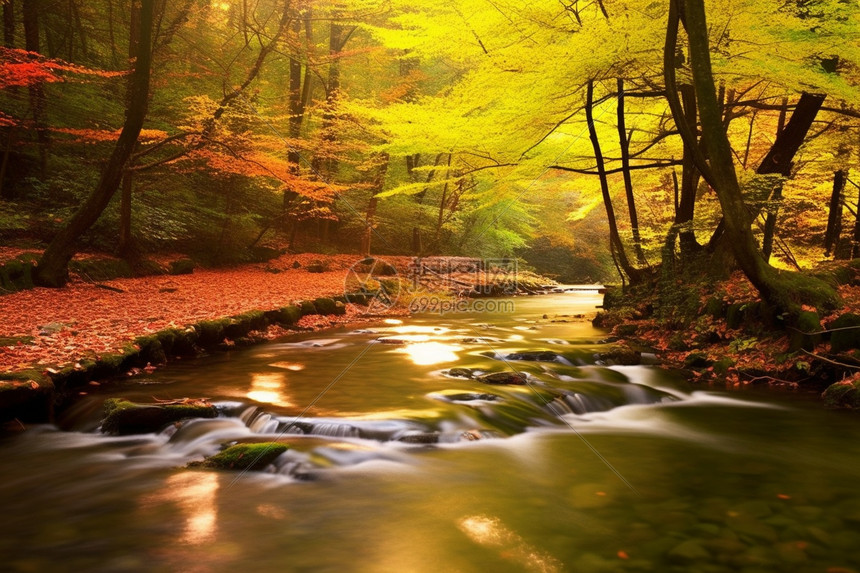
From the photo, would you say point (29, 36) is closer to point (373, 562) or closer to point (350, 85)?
point (350, 85)

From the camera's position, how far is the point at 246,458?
14.8 feet

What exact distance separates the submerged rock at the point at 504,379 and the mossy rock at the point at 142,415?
11.9ft

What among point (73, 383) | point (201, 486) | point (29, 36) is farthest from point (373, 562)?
point (29, 36)

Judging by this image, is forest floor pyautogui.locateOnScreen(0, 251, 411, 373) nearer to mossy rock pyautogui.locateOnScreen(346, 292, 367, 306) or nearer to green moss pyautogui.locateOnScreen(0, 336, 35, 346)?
green moss pyautogui.locateOnScreen(0, 336, 35, 346)

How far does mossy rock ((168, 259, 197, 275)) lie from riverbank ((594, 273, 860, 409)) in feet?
36.5

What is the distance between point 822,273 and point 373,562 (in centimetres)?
873

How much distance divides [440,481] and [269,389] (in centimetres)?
303

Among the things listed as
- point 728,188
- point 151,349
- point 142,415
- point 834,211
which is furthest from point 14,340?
point 834,211

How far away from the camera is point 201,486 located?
13.6 ft

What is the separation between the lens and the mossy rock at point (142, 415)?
5.18 m

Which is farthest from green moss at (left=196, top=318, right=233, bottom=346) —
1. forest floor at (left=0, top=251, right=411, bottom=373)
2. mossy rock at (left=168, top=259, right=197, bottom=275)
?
mossy rock at (left=168, top=259, right=197, bottom=275)

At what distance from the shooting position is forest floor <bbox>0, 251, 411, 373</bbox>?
20.1ft

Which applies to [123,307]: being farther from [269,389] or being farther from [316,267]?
[316,267]

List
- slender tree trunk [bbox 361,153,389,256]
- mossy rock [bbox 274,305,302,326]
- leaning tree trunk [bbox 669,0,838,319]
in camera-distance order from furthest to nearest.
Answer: slender tree trunk [bbox 361,153,389,256]
mossy rock [bbox 274,305,302,326]
leaning tree trunk [bbox 669,0,838,319]
